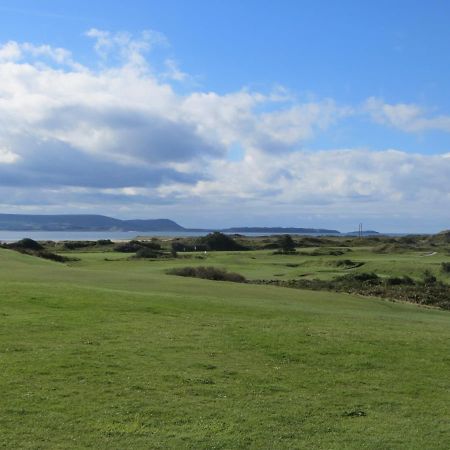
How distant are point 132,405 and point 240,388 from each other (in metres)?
2.41

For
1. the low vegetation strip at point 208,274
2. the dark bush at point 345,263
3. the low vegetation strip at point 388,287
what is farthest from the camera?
the dark bush at point 345,263

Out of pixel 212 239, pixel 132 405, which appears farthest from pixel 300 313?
pixel 212 239

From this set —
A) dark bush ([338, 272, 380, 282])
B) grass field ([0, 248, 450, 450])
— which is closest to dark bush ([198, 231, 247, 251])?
dark bush ([338, 272, 380, 282])

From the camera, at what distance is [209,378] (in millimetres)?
12016

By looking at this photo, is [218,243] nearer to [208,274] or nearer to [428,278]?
[428,278]

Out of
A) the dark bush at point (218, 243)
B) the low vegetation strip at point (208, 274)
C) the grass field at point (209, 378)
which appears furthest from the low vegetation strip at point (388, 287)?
the dark bush at point (218, 243)

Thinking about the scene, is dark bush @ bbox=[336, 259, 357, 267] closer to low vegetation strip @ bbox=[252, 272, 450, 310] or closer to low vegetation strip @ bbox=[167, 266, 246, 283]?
low vegetation strip @ bbox=[252, 272, 450, 310]

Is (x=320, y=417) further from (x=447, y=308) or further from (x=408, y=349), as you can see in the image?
(x=447, y=308)

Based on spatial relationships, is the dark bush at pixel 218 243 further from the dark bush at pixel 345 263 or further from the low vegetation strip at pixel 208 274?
the low vegetation strip at pixel 208 274

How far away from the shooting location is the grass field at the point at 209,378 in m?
8.99

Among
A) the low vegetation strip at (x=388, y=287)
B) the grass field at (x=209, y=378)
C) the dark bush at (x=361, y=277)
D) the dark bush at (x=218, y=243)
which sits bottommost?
the low vegetation strip at (x=388, y=287)

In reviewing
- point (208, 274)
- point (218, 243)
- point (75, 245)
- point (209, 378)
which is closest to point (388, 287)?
point (208, 274)

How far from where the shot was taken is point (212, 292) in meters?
30.4

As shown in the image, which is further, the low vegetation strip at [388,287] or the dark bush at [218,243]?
the dark bush at [218,243]
